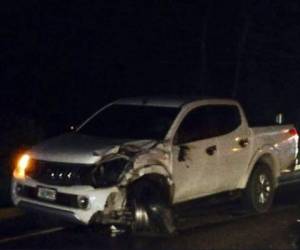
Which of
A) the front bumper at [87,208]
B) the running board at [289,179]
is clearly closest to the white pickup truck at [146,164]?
the front bumper at [87,208]

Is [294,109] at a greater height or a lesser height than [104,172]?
lesser

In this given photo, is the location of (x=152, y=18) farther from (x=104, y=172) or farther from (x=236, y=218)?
(x=104, y=172)

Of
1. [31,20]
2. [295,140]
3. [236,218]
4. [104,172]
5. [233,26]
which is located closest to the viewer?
[104,172]

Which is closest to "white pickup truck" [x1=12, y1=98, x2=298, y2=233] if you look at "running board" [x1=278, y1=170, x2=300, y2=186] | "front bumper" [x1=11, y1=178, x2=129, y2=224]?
"front bumper" [x1=11, y1=178, x2=129, y2=224]

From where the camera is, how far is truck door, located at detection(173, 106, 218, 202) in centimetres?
980

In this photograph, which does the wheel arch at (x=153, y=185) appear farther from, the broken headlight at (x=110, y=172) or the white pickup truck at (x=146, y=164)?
the broken headlight at (x=110, y=172)

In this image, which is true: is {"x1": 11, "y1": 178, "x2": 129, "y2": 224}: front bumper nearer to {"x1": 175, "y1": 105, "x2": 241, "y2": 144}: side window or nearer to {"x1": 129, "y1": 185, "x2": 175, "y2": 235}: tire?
{"x1": 129, "y1": 185, "x2": 175, "y2": 235}: tire

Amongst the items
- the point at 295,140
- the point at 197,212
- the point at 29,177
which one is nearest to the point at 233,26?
the point at 295,140

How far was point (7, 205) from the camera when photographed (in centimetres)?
1073

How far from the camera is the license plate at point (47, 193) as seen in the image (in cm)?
905

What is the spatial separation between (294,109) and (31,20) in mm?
11313

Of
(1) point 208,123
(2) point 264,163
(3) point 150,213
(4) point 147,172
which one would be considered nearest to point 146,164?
(4) point 147,172

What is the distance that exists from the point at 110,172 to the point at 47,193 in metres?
0.78

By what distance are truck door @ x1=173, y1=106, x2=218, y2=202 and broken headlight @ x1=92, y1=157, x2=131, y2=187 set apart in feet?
2.86
